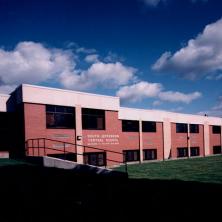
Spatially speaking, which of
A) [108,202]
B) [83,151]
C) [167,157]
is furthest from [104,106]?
[108,202]

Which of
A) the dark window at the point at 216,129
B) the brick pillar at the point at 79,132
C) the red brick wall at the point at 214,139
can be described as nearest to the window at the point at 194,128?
the red brick wall at the point at 214,139

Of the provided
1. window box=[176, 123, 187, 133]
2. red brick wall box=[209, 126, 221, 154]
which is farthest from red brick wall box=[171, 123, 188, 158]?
red brick wall box=[209, 126, 221, 154]

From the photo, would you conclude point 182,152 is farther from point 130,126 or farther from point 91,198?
point 91,198

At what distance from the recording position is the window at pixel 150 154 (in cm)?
3380

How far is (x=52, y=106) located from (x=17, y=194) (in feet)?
43.8

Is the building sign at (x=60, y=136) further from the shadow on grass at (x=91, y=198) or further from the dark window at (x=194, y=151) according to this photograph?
the dark window at (x=194, y=151)

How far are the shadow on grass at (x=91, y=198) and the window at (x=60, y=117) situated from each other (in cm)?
820

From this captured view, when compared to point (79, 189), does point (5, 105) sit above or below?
above

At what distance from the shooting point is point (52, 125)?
76.1ft

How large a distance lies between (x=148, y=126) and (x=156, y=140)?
247 cm

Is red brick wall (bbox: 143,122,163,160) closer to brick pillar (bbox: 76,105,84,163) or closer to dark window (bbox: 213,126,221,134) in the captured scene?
brick pillar (bbox: 76,105,84,163)

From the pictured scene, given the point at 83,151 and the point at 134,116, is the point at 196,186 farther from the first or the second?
the point at 134,116

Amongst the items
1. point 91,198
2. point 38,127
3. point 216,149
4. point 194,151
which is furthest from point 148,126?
point 91,198

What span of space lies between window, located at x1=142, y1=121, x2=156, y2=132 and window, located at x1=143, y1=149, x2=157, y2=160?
9.29 feet
